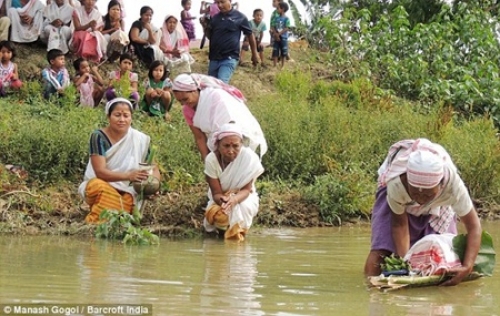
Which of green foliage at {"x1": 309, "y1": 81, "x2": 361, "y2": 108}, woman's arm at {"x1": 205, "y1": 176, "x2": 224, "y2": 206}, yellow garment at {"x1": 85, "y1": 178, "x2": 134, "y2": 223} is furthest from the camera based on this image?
green foliage at {"x1": 309, "y1": 81, "x2": 361, "y2": 108}

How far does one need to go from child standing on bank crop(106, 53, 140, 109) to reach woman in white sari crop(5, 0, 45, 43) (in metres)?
1.32

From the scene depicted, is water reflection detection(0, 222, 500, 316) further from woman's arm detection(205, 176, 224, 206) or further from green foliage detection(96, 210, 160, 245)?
woman's arm detection(205, 176, 224, 206)

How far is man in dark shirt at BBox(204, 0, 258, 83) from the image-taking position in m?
13.9

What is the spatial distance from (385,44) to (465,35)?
1.32m

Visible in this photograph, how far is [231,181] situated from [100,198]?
3.68 ft

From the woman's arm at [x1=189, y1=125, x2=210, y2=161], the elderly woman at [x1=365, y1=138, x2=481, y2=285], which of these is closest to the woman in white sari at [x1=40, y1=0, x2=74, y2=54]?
the woman's arm at [x1=189, y1=125, x2=210, y2=161]

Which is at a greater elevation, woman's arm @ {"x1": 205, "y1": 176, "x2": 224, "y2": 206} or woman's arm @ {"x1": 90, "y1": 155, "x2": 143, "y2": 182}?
woman's arm @ {"x1": 90, "y1": 155, "x2": 143, "y2": 182}

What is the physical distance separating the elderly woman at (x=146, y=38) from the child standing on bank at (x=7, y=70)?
6.28 feet

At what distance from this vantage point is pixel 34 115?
41.0 feet

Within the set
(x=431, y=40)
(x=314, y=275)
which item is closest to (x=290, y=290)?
(x=314, y=275)

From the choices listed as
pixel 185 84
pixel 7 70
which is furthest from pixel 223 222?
pixel 7 70

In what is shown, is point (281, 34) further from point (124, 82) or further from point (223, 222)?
point (223, 222)

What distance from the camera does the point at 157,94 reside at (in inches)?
531

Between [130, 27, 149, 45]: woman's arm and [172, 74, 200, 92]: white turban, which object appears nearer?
[172, 74, 200, 92]: white turban
